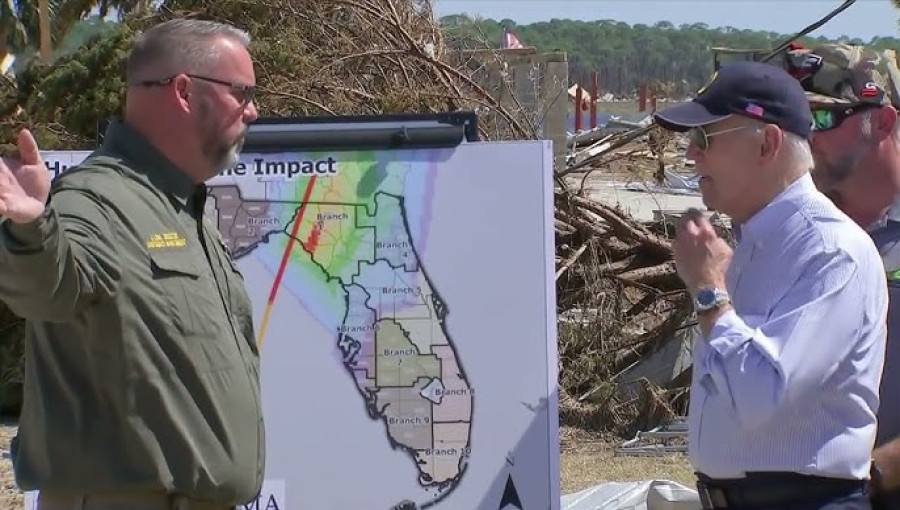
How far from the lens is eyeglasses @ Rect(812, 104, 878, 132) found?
327cm

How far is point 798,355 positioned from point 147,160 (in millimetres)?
1549

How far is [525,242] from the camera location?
174 inches

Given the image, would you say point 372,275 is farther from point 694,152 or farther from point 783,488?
point 783,488

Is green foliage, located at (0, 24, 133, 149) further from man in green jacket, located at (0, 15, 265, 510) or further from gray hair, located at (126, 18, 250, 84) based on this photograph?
man in green jacket, located at (0, 15, 265, 510)

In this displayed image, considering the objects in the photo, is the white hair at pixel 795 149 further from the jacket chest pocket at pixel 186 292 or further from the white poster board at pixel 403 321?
the white poster board at pixel 403 321

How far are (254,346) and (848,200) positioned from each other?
1.60m

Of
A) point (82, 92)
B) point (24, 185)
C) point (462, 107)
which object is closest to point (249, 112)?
point (24, 185)

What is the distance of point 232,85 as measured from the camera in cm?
311

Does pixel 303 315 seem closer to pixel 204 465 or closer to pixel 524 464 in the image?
pixel 524 464

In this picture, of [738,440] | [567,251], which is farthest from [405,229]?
[567,251]

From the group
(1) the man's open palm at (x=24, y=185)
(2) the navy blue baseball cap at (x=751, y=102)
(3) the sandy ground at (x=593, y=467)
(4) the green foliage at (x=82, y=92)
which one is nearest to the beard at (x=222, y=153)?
(1) the man's open palm at (x=24, y=185)

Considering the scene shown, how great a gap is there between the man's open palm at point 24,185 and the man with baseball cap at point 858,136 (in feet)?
6.24

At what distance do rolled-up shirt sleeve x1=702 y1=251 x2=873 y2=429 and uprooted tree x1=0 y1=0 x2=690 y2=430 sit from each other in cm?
616

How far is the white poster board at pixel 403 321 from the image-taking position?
A: 174 inches
